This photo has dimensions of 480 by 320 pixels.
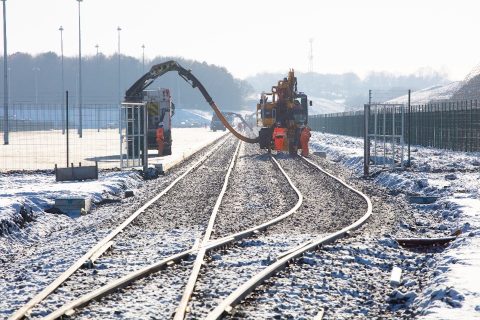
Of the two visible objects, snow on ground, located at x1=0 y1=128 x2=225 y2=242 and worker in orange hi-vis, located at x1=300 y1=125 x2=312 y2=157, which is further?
worker in orange hi-vis, located at x1=300 y1=125 x2=312 y2=157

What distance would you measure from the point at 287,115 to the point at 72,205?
2268cm

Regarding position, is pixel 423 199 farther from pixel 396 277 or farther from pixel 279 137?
pixel 279 137

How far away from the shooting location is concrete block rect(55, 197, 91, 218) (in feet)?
55.4

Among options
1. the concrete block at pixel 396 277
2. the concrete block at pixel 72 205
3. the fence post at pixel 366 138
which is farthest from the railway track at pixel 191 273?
the fence post at pixel 366 138

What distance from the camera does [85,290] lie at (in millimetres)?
8898

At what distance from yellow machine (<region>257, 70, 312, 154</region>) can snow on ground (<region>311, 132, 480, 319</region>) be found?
3.82m

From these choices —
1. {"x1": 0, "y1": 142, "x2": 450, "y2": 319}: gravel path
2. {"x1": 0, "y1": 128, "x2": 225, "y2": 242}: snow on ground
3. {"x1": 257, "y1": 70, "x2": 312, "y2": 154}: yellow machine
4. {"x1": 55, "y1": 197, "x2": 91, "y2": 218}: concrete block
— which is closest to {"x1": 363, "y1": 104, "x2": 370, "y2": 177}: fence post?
{"x1": 0, "y1": 142, "x2": 450, "y2": 319}: gravel path

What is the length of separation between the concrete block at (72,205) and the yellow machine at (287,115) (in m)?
21.9

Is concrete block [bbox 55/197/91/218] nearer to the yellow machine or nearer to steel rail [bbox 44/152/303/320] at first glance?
steel rail [bbox 44/152/303/320]

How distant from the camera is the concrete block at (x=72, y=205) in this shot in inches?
664

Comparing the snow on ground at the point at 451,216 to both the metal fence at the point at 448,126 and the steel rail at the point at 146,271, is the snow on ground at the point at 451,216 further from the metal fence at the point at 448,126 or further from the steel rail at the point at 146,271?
the metal fence at the point at 448,126

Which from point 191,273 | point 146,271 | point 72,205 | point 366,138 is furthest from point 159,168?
point 191,273

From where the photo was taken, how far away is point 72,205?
16953mm

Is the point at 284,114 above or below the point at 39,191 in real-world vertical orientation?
above
